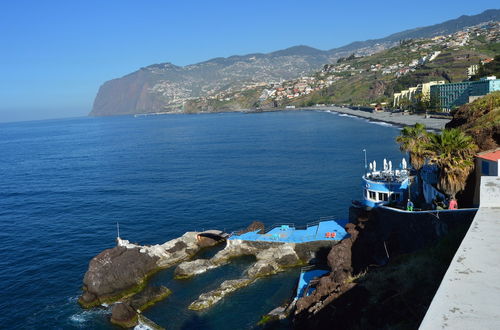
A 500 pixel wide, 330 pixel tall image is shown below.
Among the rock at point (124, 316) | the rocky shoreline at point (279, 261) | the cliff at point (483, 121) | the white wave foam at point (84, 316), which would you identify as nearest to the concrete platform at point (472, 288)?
the rocky shoreline at point (279, 261)

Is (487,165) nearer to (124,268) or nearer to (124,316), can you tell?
(124,316)

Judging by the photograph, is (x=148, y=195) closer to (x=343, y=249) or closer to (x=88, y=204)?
(x=88, y=204)

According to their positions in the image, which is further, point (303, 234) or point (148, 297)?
point (303, 234)

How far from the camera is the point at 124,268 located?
1164 inches

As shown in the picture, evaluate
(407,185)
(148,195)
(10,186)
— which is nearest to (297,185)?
(148,195)

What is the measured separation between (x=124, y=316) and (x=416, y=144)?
72.1 feet

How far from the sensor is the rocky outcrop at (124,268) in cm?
2770

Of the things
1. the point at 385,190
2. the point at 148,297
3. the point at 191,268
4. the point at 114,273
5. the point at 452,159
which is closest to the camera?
the point at 452,159

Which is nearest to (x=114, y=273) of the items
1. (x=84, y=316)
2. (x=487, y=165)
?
(x=84, y=316)

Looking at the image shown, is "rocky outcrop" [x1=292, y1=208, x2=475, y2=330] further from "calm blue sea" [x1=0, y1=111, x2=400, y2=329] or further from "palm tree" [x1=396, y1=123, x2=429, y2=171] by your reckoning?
"calm blue sea" [x1=0, y1=111, x2=400, y2=329]

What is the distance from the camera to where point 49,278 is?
103ft

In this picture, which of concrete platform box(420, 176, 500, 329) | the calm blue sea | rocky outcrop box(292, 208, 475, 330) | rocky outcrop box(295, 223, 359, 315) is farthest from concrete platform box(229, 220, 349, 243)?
concrete platform box(420, 176, 500, 329)

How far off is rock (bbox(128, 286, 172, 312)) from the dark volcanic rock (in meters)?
1.76

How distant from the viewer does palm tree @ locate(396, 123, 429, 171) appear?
88.2 feet
